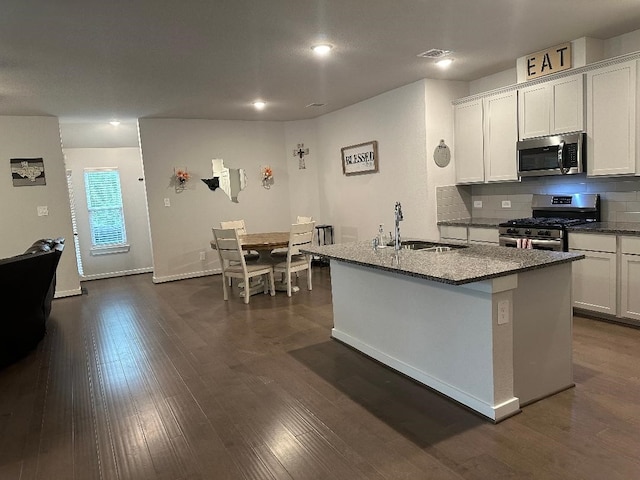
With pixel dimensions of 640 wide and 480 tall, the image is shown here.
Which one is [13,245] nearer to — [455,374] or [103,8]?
[103,8]

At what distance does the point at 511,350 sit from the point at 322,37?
2737 millimetres

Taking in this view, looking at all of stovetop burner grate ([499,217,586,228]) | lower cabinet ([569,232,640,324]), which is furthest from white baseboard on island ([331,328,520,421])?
stovetop burner grate ([499,217,586,228])

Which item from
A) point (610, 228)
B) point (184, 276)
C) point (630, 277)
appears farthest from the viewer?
point (184, 276)

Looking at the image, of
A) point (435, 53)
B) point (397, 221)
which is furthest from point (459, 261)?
point (435, 53)

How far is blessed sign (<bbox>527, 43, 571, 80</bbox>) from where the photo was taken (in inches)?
165

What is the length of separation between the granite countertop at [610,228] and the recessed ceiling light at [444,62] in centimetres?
202

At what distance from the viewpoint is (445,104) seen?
5.47 metres

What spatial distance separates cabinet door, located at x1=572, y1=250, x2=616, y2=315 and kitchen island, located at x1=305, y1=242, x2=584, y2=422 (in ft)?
4.62

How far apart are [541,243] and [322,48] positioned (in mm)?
2674

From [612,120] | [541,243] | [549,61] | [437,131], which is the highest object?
[549,61]

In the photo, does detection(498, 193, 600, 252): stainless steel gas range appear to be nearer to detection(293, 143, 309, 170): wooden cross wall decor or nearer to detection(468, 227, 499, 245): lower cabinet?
detection(468, 227, 499, 245): lower cabinet

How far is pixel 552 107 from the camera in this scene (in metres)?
4.32

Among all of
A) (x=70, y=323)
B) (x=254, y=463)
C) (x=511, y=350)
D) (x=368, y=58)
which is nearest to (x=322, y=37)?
(x=368, y=58)

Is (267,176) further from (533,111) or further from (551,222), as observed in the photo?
(551,222)
